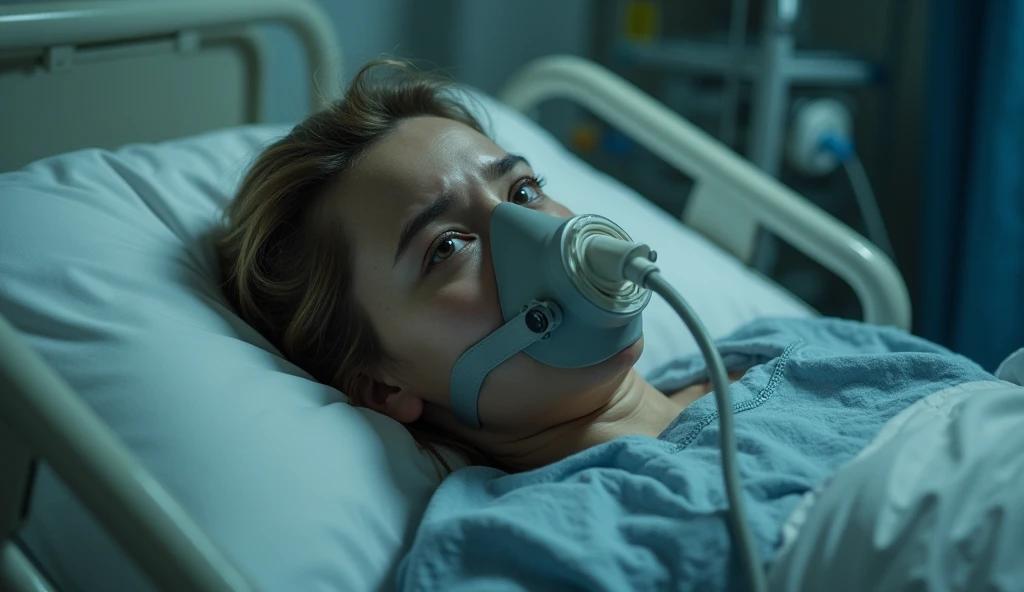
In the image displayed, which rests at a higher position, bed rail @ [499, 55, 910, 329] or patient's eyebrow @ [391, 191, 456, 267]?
patient's eyebrow @ [391, 191, 456, 267]

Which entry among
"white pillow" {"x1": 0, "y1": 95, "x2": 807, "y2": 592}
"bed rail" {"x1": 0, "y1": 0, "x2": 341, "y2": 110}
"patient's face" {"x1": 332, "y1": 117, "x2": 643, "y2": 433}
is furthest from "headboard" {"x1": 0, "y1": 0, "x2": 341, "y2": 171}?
"patient's face" {"x1": 332, "y1": 117, "x2": 643, "y2": 433}

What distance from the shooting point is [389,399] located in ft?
3.56

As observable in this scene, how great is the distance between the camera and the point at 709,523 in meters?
0.80

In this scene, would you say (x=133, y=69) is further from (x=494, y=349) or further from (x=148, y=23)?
(x=494, y=349)

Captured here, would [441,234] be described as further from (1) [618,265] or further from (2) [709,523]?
(2) [709,523]

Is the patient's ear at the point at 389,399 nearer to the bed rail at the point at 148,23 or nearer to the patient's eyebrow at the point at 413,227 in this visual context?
the patient's eyebrow at the point at 413,227

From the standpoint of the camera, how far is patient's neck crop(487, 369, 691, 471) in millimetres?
1068

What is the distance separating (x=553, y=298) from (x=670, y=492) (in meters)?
0.22

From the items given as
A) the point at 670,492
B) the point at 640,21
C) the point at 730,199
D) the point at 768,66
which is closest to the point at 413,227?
the point at 670,492

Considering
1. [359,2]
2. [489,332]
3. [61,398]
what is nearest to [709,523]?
[489,332]

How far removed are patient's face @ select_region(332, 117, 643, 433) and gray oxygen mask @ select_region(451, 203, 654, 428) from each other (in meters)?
0.01

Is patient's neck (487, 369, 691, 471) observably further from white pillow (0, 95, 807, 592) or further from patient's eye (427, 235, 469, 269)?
patient's eye (427, 235, 469, 269)

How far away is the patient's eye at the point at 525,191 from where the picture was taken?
3.54 feet

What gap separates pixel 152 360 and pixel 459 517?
350mm
